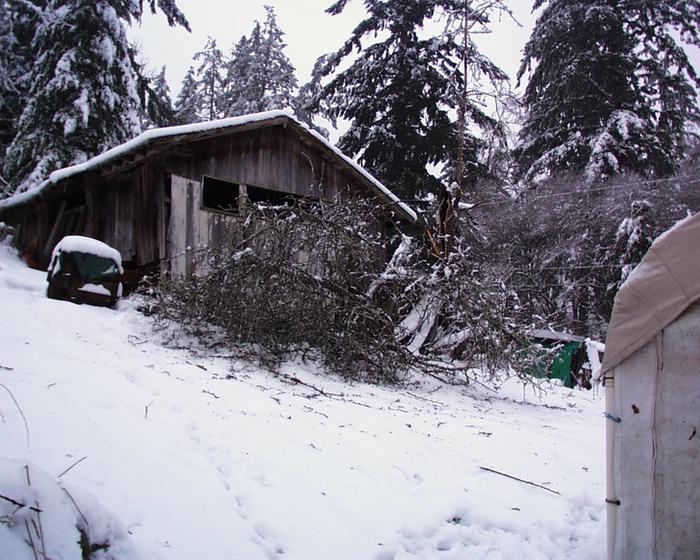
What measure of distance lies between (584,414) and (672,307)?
210 inches

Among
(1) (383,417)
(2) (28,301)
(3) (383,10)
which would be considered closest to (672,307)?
(1) (383,417)

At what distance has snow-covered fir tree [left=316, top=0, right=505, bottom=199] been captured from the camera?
53.2 ft

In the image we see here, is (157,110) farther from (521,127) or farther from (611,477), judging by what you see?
(611,477)

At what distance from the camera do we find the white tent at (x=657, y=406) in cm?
214

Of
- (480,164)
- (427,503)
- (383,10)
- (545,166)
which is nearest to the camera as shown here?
(427,503)

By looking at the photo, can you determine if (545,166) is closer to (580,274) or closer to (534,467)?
(580,274)

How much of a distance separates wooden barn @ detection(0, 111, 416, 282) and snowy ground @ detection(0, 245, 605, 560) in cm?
407

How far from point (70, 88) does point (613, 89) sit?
18322 mm

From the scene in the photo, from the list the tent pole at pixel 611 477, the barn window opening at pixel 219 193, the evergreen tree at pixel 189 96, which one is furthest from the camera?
the evergreen tree at pixel 189 96

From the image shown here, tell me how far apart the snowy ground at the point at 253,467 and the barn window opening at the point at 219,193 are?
5.32 meters

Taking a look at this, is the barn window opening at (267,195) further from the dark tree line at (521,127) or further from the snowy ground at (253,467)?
the snowy ground at (253,467)

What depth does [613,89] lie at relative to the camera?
60.5 feet

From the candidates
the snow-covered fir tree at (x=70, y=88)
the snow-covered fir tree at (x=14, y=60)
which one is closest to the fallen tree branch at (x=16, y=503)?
the snow-covered fir tree at (x=70, y=88)

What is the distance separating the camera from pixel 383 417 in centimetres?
481
